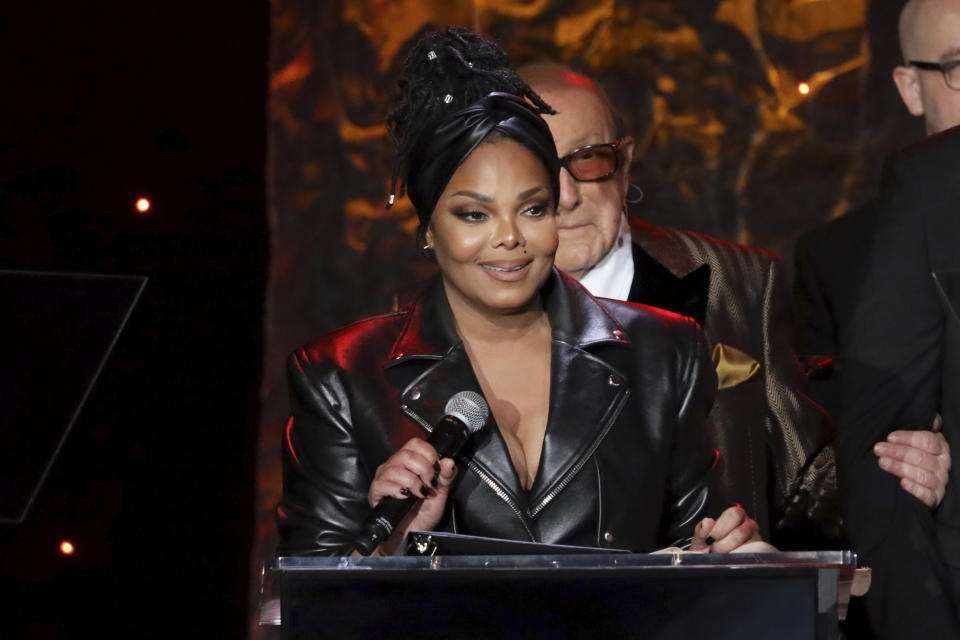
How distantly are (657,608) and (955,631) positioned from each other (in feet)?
3.61

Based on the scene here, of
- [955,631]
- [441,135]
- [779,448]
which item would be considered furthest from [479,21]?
[955,631]

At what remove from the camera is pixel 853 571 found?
57.3 inches

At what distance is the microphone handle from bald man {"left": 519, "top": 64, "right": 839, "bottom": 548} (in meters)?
1.24

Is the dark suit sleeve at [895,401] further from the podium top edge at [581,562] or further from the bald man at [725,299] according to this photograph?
the podium top edge at [581,562]

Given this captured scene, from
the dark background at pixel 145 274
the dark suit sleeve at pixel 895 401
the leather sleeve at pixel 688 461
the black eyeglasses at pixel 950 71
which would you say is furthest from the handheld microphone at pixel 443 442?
the dark background at pixel 145 274

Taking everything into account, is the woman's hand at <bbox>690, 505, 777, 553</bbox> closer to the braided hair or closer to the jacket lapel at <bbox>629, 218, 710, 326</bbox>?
the braided hair

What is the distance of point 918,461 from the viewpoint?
2330 mm

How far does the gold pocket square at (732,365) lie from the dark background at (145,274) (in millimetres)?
1241

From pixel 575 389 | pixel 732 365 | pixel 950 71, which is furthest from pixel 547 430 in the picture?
pixel 950 71

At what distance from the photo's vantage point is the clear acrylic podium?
1.42 m

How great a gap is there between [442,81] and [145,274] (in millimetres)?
1421

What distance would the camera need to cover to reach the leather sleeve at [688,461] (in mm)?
2170

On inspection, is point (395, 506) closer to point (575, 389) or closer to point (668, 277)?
point (575, 389)

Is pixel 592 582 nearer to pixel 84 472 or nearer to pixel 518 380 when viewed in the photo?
pixel 518 380
